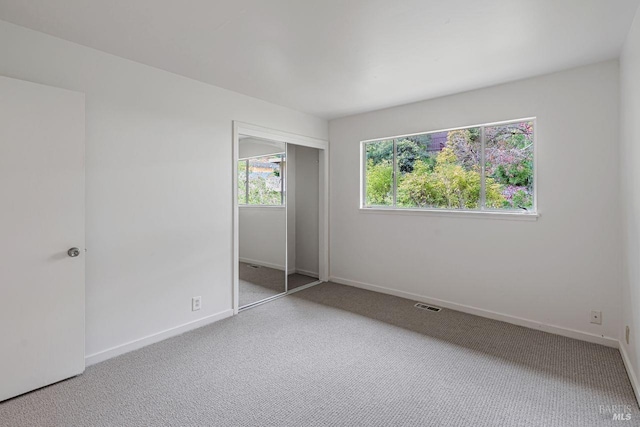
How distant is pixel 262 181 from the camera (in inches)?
165

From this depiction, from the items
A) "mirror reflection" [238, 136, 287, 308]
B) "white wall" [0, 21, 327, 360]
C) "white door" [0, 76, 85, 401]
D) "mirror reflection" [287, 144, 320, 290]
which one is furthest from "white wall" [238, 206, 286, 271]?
"white door" [0, 76, 85, 401]

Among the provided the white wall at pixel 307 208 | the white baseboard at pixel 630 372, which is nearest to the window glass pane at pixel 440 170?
the white wall at pixel 307 208

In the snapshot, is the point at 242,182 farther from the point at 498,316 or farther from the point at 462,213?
the point at 498,316

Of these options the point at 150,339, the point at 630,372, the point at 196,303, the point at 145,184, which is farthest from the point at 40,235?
the point at 630,372

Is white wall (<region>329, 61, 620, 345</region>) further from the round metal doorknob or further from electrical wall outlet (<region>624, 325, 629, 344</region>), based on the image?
the round metal doorknob

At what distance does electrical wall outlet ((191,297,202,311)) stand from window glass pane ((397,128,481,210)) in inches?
107

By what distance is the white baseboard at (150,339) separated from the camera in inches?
97.8

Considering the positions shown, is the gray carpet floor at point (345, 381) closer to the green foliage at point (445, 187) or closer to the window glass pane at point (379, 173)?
the green foliage at point (445, 187)

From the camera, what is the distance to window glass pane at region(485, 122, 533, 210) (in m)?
3.22

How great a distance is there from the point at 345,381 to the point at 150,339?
1786 mm

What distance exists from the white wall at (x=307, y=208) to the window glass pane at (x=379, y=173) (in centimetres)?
83

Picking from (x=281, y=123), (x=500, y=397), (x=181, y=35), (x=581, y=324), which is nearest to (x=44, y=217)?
(x=181, y=35)

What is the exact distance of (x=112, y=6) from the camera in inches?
76.5

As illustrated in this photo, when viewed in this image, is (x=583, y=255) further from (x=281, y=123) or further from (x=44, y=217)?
(x=44, y=217)
